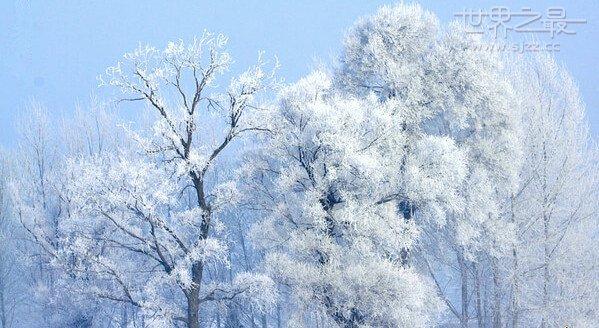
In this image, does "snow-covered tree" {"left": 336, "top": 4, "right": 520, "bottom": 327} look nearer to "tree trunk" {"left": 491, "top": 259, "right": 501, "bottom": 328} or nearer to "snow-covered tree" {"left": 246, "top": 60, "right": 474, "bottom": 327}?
"snow-covered tree" {"left": 246, "top": 60, "right": 474, "bottom": 327}

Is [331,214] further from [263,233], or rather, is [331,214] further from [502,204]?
[502,204]

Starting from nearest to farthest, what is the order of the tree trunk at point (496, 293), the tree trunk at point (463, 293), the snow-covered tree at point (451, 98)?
the snow-covered tree at point (451, 98)
the tree trunk at point (463, 293)
the tree trunk at point (496, 293)

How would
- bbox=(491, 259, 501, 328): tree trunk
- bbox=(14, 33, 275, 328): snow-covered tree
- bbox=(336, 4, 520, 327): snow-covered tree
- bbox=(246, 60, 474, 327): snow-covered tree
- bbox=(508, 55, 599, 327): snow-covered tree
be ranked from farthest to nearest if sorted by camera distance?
bbox=(491, 259, 501, 328): tree trunk
bbox=(508, 55, 599, 327): snow-covered tree
bbox=(336, 4, 520, 327): snow-covered tree
bbox=(246, 60, 474, 327): snow-covered tree
bbox=(14, 33, 275, 328): snow-covered tree

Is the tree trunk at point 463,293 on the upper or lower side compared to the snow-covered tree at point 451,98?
lower

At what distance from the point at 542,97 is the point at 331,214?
1049 cm

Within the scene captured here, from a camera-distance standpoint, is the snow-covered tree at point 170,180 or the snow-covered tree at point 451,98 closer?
the snow-covered tree at point 170,180

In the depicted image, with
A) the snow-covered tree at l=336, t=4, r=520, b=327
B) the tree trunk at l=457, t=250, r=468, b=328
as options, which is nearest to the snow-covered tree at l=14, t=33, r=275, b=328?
the snow-covered tree at l=336, t=4, r=520, b=327

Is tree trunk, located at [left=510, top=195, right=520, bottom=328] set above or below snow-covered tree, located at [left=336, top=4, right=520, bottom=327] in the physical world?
below

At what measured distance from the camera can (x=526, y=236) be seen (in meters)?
22.9

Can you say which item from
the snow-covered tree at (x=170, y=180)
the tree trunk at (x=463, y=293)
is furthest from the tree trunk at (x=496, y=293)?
the snow-covered tree at (x=170, y=180)

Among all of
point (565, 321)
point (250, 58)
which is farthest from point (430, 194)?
point (250, 58)

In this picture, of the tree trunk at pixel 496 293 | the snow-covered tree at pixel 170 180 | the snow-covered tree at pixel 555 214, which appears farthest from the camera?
the tree trunk at pixel 496 293

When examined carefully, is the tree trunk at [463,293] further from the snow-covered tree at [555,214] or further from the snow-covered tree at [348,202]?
the snow-covered tree at [348,202]

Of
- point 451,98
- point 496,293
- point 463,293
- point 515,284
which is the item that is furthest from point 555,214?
point 451,98
